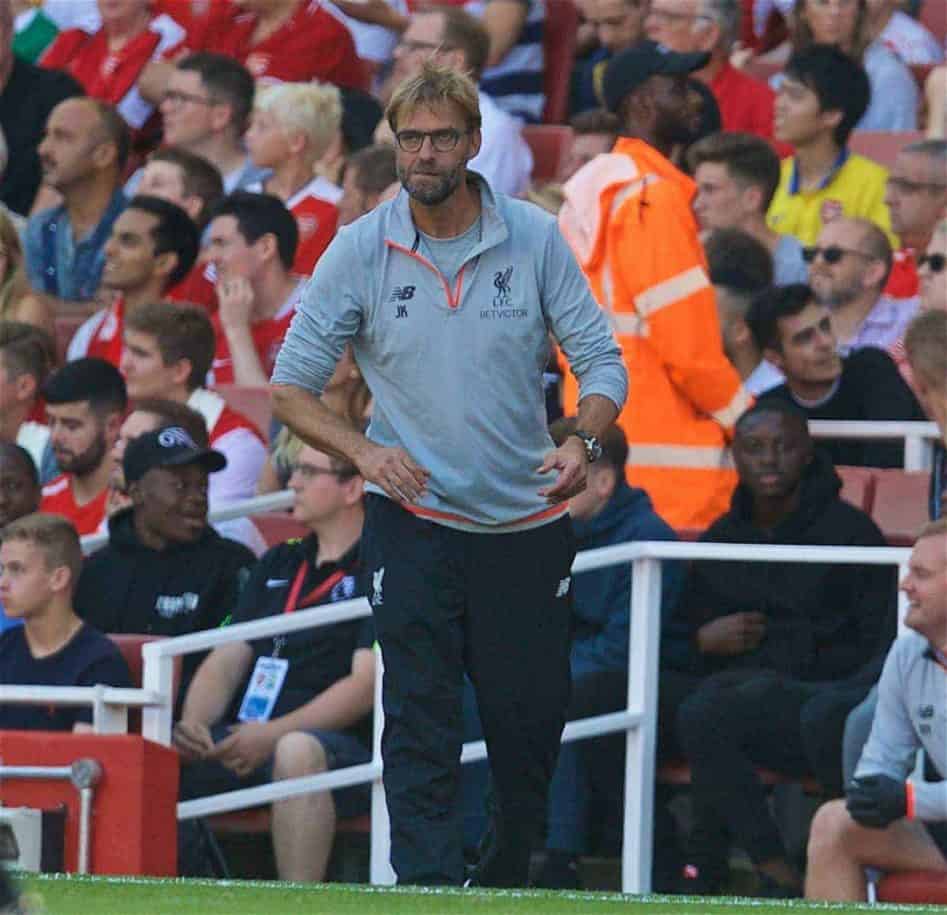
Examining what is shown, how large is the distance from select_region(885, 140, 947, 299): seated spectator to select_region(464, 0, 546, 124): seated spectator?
2.82 meters

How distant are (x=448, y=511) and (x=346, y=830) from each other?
94.1 inches

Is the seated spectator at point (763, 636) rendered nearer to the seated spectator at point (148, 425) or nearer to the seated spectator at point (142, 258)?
the seated spectator at point (148, 425)

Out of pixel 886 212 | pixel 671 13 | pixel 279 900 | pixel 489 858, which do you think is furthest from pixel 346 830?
pixel 671 13

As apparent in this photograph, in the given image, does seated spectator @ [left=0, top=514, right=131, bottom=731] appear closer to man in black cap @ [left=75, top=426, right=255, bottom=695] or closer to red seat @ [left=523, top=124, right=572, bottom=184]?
man in black cap @ [left=75, top=426, right=255, bottom=695]

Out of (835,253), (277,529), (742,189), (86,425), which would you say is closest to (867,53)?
(742,189)

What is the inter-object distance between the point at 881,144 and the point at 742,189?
173cm

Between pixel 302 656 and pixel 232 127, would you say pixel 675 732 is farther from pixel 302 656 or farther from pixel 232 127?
pixel 232 127

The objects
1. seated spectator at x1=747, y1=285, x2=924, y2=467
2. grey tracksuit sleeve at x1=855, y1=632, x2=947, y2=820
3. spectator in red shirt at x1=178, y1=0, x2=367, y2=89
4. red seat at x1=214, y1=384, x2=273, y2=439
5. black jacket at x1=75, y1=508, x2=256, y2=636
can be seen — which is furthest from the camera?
spectator in red shirt at x1=178, y1=0, x2=367, y2=89

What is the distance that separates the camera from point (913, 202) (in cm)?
1084

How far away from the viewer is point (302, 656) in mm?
8883

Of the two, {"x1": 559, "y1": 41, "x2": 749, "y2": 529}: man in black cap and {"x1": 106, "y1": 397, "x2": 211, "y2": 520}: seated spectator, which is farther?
{"x1": 106, "y1": 397, "x2": 211, "y2": 520}: seated spectator

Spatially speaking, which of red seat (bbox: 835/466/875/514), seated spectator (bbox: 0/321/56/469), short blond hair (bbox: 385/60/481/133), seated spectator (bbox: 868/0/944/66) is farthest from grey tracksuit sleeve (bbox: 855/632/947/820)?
seated spectator (bbox: 868/0/944/66)

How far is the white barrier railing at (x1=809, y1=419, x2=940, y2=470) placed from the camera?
9.34 meters

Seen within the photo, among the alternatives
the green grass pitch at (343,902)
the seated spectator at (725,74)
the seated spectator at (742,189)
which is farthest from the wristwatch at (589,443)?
the seated spectator at (725,74)
